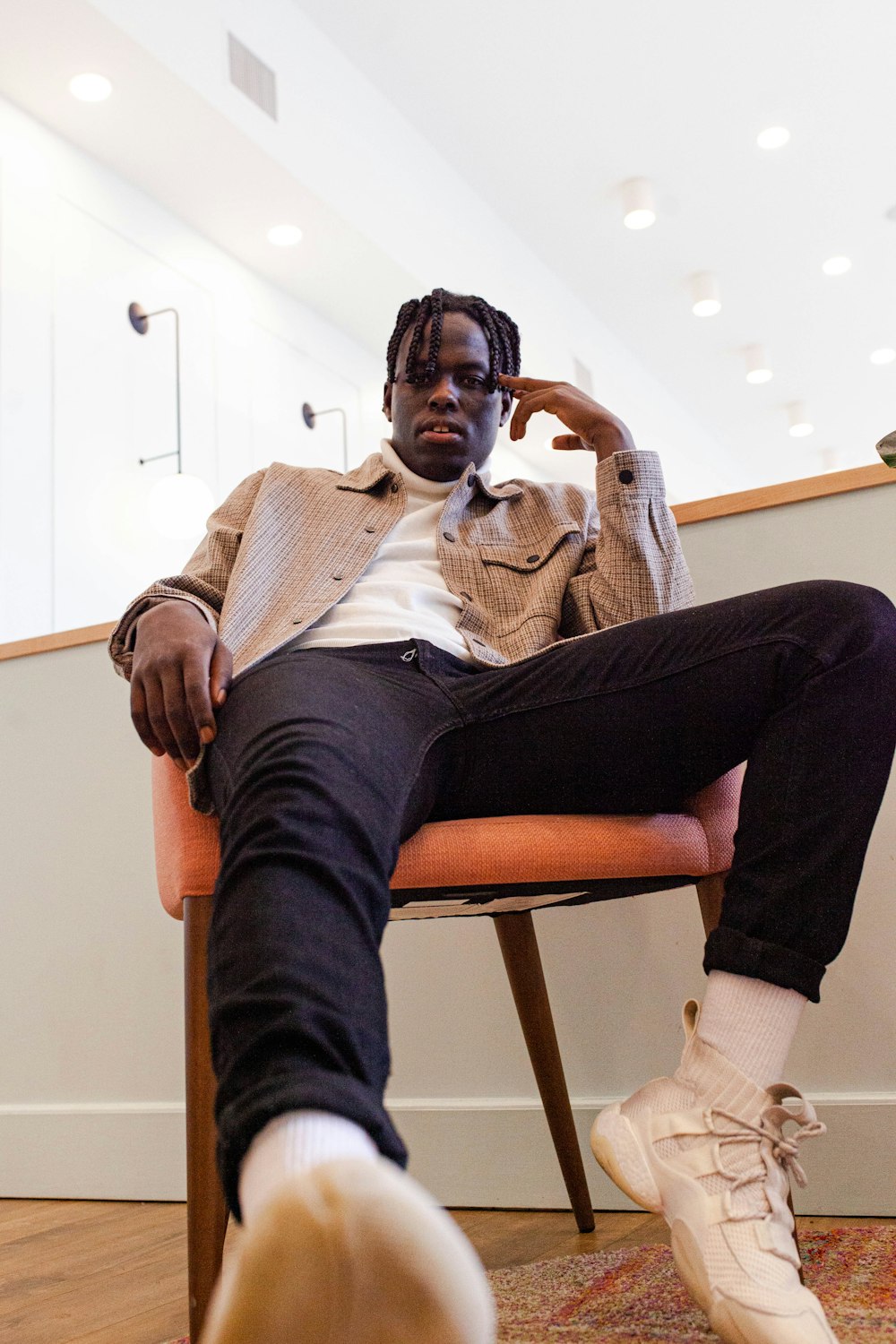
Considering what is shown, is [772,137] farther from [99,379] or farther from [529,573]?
[529,573]

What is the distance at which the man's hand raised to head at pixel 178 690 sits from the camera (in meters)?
0.91

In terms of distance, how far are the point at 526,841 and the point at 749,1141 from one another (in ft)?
0.96

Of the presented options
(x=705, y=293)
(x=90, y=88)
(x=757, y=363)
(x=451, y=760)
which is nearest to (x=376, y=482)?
(x=451, y=760)

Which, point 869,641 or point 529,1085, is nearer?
point 869,641

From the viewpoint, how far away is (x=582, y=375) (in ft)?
19.5

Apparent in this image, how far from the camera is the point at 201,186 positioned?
156 inches

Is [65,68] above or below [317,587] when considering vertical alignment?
above

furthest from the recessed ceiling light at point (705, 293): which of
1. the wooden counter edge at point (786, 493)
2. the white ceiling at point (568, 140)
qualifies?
the wooden counter edge at point (786, 493)

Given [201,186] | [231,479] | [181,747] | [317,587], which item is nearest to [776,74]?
[201,186]

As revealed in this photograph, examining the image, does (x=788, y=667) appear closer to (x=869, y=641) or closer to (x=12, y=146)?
(x=869, y=641)

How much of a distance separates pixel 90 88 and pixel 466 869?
10.9 feet

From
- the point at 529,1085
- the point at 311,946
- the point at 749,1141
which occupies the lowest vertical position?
the point at 529,1085

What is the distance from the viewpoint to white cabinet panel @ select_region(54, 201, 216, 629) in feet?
11.3

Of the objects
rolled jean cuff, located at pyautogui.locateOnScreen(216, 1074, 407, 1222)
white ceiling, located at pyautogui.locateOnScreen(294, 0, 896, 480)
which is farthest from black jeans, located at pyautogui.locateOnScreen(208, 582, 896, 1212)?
white ceiling, located at pyautogui.locateOnScreen(294, 0, 896, 480)
